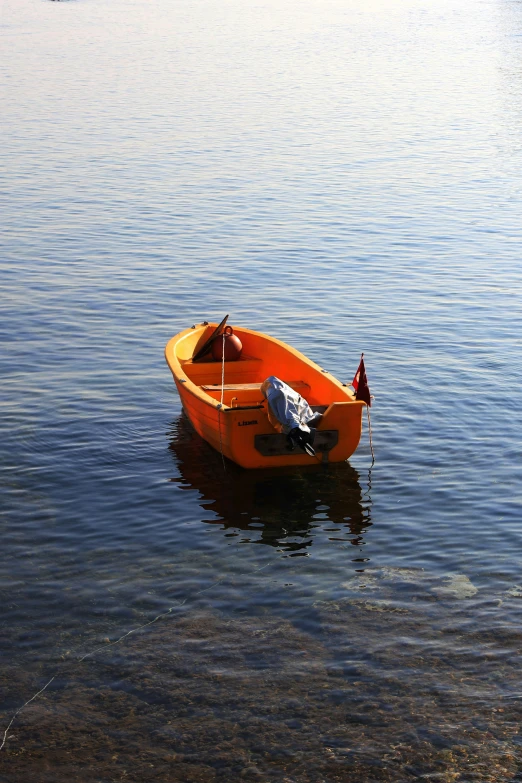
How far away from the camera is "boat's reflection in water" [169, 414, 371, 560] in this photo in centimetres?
1456

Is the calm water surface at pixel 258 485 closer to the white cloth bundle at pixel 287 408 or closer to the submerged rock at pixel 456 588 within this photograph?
the submerged rock at pixel 456 588

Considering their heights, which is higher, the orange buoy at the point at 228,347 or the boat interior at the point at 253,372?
the orange buoy at the point at 228,347

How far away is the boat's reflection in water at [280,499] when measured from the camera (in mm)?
14562

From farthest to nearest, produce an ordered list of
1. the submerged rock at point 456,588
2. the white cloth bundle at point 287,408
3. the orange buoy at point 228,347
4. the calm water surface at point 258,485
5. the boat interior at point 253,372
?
the orange buoy at point 228,347 < the boat interior at point 253,372 < the white cloth bundle at point 287,408 < the submerged rock at point 456,588 < the calm water surface at point 258,485

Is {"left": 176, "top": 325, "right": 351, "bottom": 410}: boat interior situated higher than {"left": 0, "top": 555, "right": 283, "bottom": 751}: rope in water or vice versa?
{"left": 176, "top": 325, "right": 351, "bottom": 410}: boat interior

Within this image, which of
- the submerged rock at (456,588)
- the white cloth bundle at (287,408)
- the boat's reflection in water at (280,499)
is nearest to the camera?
the submerged rock at (456,588)

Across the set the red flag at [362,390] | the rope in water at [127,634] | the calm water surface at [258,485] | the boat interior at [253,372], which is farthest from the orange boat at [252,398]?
the rope in water at [127,634]

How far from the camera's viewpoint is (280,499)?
611 inches

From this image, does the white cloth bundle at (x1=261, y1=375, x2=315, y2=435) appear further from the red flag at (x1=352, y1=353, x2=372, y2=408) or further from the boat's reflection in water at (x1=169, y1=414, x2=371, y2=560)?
the boat's reflection in water at (x1=169, y1=414, x2=371, y2=560)

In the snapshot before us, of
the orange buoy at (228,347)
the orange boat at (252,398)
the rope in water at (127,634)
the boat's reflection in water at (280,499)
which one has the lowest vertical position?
the rope in water at (127,634)

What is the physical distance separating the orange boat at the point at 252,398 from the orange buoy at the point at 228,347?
0.06m

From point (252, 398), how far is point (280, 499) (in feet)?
8.53

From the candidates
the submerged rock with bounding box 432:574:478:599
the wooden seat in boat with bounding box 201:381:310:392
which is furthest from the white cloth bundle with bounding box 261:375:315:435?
the submerged rock with bounding box 432:574:478:599

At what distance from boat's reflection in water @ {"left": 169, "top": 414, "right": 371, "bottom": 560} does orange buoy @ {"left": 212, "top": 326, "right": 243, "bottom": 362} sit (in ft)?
8.17
